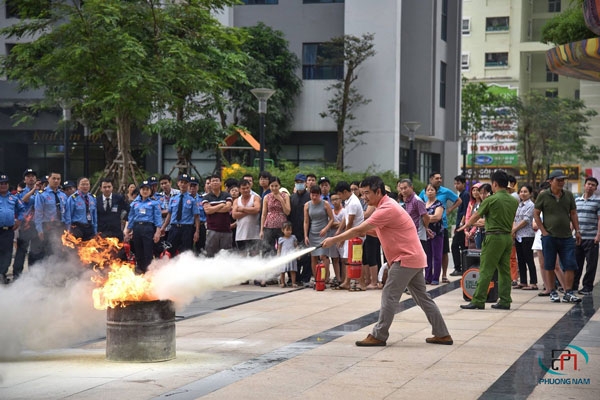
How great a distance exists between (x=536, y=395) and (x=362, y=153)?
35651mm

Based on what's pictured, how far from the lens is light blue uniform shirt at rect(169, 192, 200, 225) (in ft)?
56.6

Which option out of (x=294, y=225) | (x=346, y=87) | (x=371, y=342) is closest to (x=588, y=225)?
(x=294, y=225)

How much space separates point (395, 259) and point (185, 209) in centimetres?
752

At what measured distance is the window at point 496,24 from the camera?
92.6 metres

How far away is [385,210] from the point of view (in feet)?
34.0

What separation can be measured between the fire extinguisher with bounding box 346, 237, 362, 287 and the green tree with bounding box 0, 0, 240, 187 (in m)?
9.13

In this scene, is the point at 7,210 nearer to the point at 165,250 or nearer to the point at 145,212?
the point at 145,212

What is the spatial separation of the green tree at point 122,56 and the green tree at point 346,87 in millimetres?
13344

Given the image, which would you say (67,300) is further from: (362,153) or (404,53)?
(404,53)

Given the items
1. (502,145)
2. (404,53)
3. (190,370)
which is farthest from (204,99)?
(502,145)

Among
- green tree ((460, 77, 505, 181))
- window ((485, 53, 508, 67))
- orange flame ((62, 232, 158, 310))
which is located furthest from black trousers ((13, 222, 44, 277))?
window ((485, 53, 508, 67))

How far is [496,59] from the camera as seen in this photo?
92.4 metres

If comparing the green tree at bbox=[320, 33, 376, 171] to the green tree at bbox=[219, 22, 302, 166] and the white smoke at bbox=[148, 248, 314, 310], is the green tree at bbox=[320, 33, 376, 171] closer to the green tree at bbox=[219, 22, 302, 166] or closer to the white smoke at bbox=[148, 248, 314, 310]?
the green tree at bbox=[219, 22, 302, 166]

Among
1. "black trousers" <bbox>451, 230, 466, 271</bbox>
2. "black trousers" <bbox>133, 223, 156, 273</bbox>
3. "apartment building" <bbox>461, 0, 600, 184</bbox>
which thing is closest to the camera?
"black trousers" <bbox>133, 223, 156, 273</bbox>
